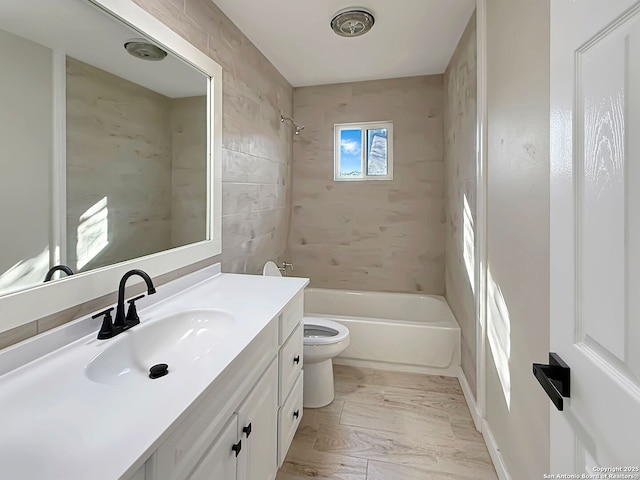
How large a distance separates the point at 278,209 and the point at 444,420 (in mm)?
2084

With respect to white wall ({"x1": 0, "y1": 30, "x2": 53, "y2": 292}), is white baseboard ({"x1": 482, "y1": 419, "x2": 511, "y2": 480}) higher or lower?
lower

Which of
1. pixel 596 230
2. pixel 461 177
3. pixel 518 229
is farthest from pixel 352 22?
pixel 596 230

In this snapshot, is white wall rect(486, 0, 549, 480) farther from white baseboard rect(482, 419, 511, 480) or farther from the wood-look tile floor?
the wood-look tile floor

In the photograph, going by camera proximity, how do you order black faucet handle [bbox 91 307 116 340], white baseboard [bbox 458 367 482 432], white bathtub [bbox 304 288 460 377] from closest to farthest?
black faucet handle [bbox 91 307 116 340] → white baseboard [bbox 458 367 482 432] → white bathtub [bbox 304 288 460 377]

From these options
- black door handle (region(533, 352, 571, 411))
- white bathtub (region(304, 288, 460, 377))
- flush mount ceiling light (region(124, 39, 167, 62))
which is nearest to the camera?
black door handle (region(533, 352, 571, 411))

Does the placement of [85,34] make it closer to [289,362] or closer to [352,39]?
[289,362]

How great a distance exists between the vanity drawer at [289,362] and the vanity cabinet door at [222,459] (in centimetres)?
42

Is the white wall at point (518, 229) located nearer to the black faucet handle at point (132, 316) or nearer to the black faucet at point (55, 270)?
the black faucet handle at point (132, 316)

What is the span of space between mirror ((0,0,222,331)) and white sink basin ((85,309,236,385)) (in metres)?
0.22

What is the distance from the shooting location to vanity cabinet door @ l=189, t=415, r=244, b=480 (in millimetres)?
832

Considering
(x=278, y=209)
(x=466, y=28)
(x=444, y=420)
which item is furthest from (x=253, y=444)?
(x=466, y=28)

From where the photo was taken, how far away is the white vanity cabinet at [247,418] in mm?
750

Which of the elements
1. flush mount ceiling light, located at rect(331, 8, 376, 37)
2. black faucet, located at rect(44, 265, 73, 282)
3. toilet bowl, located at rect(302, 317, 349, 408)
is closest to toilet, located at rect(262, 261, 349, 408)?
toilet bowl, located at rect(302, 317, 349, 408)

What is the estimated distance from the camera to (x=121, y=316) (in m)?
1.12
